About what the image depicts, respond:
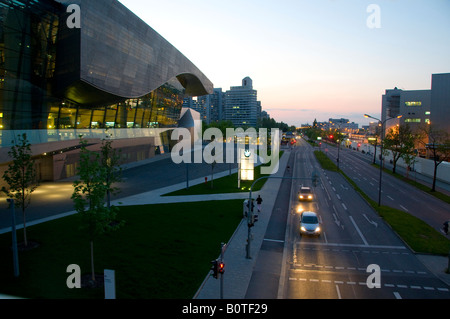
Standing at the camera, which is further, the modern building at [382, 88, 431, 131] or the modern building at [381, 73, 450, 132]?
the modern building at [382, 88, 431, 131]

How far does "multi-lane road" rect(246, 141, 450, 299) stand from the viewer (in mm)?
14758

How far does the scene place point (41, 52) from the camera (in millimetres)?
36625

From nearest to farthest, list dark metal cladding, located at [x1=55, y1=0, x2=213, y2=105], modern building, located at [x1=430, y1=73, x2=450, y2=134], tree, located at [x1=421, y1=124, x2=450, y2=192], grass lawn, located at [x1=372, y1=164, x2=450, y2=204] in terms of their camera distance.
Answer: grass lawn, located at [x1=372, y1=164, x2=450, y2=204], dark metal cladding, located at [x1=55, y1=0, x2=213, y2=105], tree, located at [x1=421, y1=124, x2=450, y2=192], modern building, located at [x1=430, y1=73, x2=450, y2=134]

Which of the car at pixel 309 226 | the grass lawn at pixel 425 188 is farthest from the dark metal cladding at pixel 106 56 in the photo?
the grass lawn at pixel 425 188

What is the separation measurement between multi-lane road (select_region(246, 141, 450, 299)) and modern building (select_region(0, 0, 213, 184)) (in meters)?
23.7

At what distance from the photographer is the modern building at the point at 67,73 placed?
106 feet

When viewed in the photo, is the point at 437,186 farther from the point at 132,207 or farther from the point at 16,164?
the point at 16,164

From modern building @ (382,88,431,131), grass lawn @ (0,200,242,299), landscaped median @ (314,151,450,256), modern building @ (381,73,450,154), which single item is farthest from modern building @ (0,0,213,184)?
modern building @ (382,88,431,131)

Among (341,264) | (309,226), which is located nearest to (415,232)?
(309,226)

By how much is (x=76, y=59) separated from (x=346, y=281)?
37.9 m

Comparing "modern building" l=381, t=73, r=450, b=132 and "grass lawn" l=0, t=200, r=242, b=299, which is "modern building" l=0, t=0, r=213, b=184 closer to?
"grass lawn" l=0, t=200, r=242, b=299

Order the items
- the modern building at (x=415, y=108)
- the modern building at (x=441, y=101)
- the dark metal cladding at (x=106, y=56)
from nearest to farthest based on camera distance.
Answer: the dark metal cladding at (x=106, y=56) → the modern building at (x=441, y=101) → the modern building at (x=415, y=108)

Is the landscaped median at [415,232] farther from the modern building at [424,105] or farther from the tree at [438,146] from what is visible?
the modern building at [424,105]

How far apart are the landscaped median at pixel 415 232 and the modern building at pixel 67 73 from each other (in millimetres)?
32137
